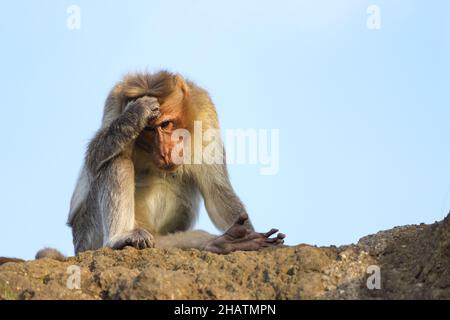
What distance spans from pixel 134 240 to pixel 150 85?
233cm

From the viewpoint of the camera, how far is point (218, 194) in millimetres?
11523

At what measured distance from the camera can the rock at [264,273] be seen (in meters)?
7.36

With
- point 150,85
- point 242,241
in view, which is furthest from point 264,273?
point 150,85

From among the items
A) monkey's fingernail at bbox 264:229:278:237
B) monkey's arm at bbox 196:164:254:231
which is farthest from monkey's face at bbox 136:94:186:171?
monkey's fingernail at bbox 264:229:278:237

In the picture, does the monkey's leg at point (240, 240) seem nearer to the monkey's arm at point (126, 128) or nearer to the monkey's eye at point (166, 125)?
the monkey's arm at point (126, 128)

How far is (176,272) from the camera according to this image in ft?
25.0

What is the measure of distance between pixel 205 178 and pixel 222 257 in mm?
3324

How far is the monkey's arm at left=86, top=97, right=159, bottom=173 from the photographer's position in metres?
10.7

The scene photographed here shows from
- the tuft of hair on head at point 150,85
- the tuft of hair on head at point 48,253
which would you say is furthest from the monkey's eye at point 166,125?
the tuft of hair on head at point 48,253

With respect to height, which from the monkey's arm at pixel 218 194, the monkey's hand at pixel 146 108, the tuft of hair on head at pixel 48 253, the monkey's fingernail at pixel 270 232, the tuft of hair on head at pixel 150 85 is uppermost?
the tuft of hair on head at pixel 150 85

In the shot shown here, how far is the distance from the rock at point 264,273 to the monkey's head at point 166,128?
2455 mm

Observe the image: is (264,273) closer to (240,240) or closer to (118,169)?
(240,240)

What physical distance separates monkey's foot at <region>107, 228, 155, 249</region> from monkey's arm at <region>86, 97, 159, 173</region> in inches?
46.2
